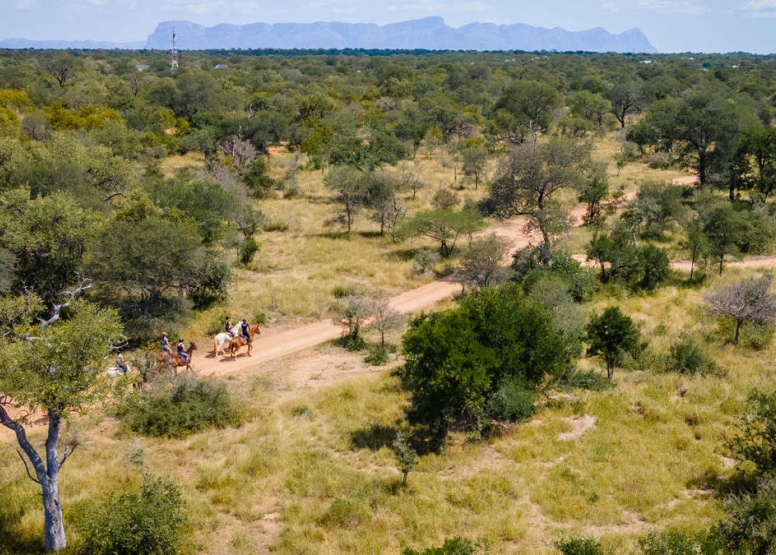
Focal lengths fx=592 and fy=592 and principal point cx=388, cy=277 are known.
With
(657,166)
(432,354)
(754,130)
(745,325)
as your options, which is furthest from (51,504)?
(657,166)

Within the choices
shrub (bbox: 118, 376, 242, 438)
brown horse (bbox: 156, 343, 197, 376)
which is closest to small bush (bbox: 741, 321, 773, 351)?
shrub (bbox: 118, 376, 242, 438)

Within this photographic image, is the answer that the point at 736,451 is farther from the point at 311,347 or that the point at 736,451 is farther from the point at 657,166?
the point at 657,166

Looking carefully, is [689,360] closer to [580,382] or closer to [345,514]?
[580,382]

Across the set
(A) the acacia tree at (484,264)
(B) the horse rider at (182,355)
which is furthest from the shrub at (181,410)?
(A) the acacia tree at (484,264)

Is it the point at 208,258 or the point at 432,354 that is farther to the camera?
the point at 208,258

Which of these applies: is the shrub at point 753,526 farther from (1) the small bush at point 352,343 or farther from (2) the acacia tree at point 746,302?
(1) the small bush at point 352,343

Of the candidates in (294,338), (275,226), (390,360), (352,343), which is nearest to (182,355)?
(294,338)

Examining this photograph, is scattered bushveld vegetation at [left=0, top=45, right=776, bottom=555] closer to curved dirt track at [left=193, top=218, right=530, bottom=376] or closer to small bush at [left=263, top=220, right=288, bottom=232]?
small bush at [left=263, top=220, right=288, bottom=232]
